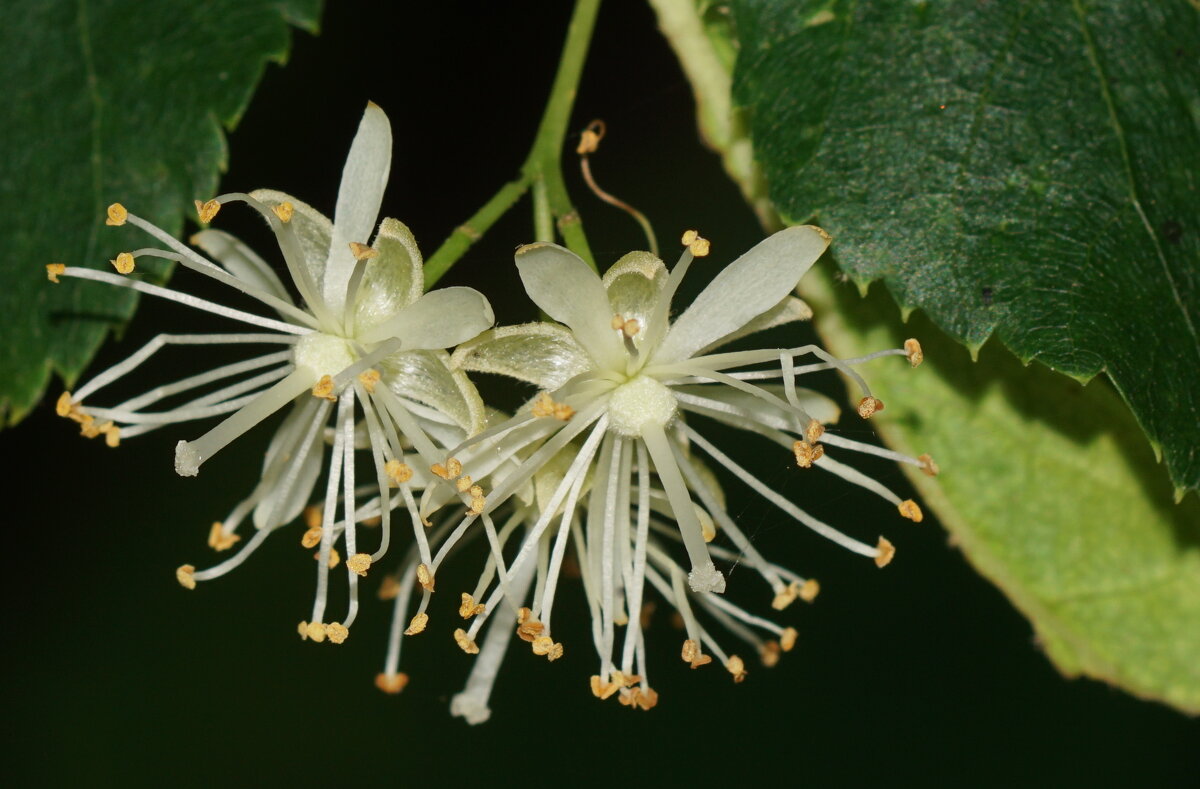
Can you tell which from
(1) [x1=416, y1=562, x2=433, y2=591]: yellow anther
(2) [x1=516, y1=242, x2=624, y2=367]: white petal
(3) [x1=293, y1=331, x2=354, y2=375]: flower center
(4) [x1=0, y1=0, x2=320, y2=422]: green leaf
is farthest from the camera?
(4) [x1=0, y1=0, x2=320, y2=422]: green leaf

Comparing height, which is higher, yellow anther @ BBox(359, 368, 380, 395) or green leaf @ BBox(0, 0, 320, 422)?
green leaf @ BBox(0, 0, 320, 422)

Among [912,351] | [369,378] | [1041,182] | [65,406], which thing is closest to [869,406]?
[912,351]

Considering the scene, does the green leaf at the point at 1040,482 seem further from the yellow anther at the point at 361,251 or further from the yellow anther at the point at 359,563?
the yellow anther at the point at 359,563

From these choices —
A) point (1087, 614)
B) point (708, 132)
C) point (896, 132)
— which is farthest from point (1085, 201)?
point (1087, 614)

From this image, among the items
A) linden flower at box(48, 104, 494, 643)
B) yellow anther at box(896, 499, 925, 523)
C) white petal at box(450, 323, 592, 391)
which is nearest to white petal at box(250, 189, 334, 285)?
linden flower at box(48, 104, 494, 643)

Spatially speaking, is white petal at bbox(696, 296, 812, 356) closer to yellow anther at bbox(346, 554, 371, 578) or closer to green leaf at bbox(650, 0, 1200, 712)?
green leaf at bbox(650, 0, 1200, 712)

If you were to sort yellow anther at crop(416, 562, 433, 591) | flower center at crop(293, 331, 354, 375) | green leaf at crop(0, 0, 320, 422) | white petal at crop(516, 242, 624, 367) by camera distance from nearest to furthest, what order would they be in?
1. white petal at crop(516, 242, 624, 367)
2. yellow anther at crop(416, 562, 433, 591)
3. flower center at crop(293, 331, 354, 375)
4. green leaf at crop(0, 0, 320, 422)
